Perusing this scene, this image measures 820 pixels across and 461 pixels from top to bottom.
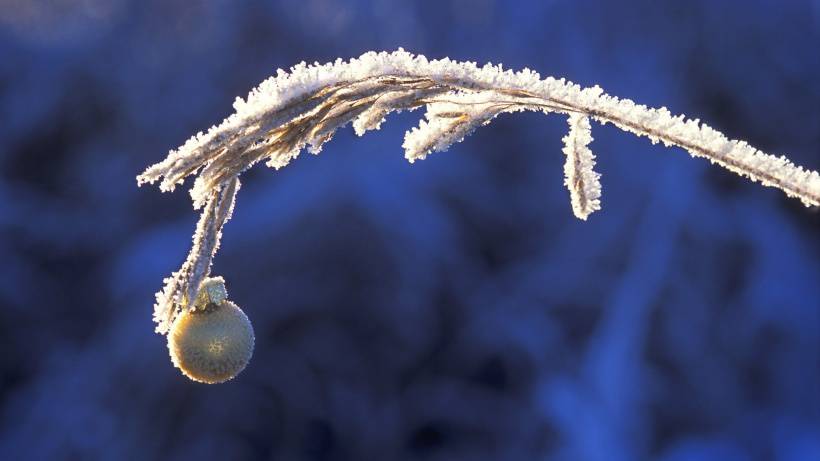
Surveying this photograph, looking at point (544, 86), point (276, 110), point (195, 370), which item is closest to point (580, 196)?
point (544, 86)

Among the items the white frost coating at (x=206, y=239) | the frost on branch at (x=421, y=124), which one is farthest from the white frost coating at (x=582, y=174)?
the white frost coating at (x=206, y=239)

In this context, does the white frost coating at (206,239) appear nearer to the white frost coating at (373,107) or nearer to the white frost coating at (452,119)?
the white frost coating at (373,107)

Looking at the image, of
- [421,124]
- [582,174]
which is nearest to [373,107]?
[421,124]

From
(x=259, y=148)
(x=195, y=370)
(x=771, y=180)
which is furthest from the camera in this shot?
(x=195, y=370)

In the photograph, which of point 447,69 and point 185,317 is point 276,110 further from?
point 185,317

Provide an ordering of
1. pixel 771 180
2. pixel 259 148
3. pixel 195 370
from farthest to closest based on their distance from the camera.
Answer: pixel 195 370 → pixel 259 148 → pixel 771 180

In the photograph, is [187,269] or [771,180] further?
[187,269]

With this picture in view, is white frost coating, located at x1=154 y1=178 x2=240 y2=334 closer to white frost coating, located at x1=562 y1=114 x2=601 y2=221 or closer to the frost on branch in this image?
the frost on branch
